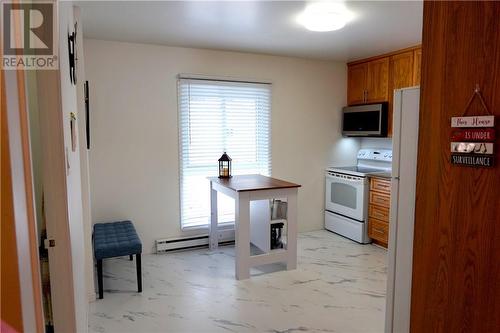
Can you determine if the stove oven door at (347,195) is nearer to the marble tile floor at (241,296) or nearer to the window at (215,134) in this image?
the marble tile floor at (241,296)

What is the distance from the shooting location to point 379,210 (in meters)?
3.99

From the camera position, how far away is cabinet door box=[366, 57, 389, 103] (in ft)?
13.6

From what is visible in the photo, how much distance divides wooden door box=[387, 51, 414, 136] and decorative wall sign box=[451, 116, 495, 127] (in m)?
2.76

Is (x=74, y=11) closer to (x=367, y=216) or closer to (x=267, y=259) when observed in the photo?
(x=267, y=259)

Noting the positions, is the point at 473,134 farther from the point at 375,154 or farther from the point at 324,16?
the point at 375,154

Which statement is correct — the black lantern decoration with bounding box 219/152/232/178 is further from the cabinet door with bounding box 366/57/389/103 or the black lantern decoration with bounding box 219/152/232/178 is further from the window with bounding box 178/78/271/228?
the cabinet door with bounding box 366/57/389/103

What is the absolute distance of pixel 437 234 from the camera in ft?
4.70

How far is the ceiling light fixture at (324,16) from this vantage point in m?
2.54

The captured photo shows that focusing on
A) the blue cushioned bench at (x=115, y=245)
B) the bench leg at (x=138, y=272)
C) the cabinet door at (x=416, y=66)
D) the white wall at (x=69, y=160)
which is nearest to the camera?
the white wall at (x=69, y=160)

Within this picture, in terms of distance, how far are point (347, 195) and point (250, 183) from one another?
1.54 meters

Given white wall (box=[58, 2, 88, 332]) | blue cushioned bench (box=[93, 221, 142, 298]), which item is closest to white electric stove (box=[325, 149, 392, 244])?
blue cushioned bench (box=[93, 221, 142, 298])

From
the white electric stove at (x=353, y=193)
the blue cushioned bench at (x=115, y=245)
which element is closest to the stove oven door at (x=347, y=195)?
the white electric stove at (x=353, y=193)

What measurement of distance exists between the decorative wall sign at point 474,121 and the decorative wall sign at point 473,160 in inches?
4.5

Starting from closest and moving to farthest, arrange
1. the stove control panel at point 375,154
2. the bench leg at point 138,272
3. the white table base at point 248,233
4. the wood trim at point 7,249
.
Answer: the wood trim at point 7,249 < the bench leg at point 138,272 < the white table base at point 248,233 < the stove control panel at point 375,154
